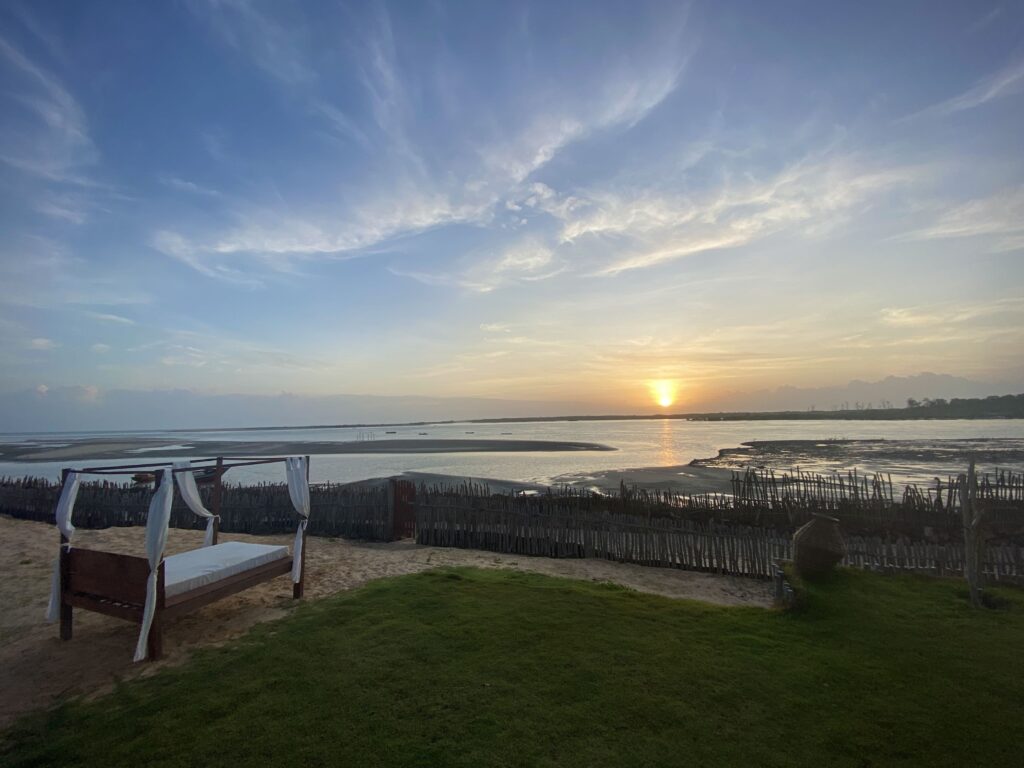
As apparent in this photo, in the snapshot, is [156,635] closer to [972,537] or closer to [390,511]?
[390,511]

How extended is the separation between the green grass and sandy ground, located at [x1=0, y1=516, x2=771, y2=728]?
70 centimetres

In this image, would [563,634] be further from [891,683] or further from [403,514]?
[403,514]

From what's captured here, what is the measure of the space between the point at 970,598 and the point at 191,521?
51.6 feet

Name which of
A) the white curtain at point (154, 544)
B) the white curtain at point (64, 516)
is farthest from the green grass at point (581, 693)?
the white curtain at point (64, 516)

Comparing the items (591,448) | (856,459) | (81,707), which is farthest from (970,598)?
(591,448)

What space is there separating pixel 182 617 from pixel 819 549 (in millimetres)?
8667

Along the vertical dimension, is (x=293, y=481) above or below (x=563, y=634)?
above

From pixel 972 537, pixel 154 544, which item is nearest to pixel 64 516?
pixel 154 544

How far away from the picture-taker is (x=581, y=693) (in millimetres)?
4328

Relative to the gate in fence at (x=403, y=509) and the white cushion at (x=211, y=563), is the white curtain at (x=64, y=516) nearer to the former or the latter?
the white cushion at (x=211, y=563)

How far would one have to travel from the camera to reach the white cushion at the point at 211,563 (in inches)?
241

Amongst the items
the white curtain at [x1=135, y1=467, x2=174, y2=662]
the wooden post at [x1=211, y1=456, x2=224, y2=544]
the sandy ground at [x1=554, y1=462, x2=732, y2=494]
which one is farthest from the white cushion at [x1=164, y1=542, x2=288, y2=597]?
the sandy ground at [x1=554, y1=462, x2=732, y2=494]

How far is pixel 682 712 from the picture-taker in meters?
4.03

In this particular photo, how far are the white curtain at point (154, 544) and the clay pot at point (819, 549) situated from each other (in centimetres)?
810
